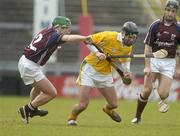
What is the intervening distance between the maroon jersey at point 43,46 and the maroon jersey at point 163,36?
1850 mm

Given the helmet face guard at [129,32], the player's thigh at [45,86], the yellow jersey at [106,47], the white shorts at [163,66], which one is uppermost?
the helmet face guard at [129,32]

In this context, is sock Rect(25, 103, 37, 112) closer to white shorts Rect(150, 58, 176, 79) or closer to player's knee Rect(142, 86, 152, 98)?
player's knee Rect(142, 86, 152, 98)

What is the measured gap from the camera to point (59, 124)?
47.7 feet

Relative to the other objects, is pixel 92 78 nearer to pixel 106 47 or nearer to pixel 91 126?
pixel 106 47

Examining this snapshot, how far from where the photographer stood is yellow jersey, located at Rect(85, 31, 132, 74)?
14.2 meters

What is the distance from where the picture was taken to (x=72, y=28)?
3262cm

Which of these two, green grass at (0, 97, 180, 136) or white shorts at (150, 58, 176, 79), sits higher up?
white shorts at (150, 58, 176, 79)

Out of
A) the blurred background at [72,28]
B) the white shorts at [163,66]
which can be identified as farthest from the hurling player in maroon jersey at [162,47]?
the blurred background at [72,28]

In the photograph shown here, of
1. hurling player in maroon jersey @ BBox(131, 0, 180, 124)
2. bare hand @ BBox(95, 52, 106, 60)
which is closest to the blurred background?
hurling player in maroon jersey @ BBox(131, 0, 180, 124)

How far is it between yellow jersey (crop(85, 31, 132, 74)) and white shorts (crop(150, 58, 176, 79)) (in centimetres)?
70

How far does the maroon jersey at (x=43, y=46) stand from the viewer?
14023 millimetres

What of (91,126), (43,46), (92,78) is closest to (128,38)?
(92,78)

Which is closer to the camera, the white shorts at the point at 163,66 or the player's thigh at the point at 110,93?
the player's thigh at the point at 110,93

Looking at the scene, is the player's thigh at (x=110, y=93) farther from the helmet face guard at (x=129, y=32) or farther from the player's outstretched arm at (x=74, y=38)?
the player's outstretched arm at (x=74, y=38)
